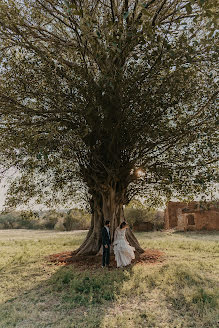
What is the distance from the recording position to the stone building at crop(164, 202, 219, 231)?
3198 cm

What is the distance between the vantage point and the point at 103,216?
603 inches

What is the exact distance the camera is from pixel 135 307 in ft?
23.0

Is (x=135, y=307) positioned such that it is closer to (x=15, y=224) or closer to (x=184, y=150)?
(x=184, y=150)

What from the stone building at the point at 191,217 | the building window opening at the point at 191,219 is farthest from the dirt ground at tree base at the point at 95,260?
the building window opening at the point at 191,219

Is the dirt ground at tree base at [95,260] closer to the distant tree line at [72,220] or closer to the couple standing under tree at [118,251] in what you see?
the couple standing under tree at [118,251]

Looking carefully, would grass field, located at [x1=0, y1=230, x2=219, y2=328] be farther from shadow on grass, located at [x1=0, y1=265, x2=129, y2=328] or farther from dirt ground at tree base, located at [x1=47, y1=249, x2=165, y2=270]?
dirt ground at tree base, located at [x1=47, y1=249, x2=165, y2=270]

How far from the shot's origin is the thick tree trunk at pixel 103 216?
14266 millimetres

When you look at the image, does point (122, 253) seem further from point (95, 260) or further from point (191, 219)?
point (191, 219)

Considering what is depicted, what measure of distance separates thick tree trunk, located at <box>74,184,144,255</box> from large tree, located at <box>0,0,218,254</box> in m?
0.08

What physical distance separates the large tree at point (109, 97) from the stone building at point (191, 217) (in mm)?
18638

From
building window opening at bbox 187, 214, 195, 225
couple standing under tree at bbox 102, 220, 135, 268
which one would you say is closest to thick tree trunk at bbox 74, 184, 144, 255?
couple standing under tree at bbox 102, 220, 135, 268

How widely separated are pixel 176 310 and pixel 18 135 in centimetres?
856

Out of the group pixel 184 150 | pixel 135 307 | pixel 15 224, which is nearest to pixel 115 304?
pixel 135 307

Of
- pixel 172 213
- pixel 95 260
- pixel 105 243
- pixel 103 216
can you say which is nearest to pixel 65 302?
pixel 105 243
